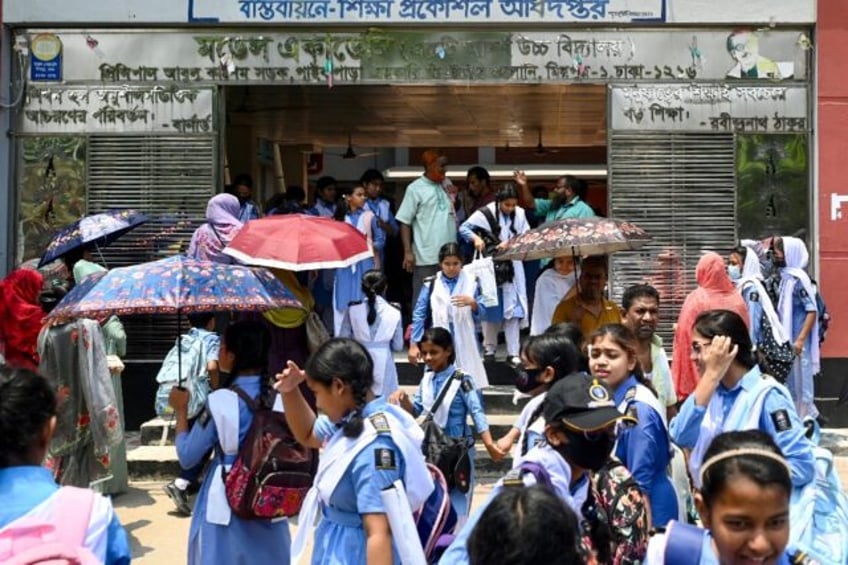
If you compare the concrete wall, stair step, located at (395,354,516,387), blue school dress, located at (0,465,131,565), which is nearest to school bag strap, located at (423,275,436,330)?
stair step, located at (395,354,516,387)

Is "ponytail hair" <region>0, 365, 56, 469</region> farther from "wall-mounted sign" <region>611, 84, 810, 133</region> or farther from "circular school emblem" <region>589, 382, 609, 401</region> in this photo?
"wall-mounted sign" <region>611, 84, 810, 133</region>

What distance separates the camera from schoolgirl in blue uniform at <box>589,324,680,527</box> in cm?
430

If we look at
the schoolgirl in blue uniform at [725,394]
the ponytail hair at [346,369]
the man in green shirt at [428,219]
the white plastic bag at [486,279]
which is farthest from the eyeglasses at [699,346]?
the man in green shirt at [428,219]

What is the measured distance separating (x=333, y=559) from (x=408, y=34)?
7.71 meters

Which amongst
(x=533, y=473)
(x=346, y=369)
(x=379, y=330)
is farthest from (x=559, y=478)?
(x=379, y=330)

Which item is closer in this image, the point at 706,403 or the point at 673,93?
the point at 706,403

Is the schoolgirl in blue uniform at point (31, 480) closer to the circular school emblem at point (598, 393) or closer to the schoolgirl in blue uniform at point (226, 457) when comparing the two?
the circular school emblem at point (598, 393)

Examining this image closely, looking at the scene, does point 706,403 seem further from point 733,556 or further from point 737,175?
point 737,175

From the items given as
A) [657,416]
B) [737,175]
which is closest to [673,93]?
[737,175]

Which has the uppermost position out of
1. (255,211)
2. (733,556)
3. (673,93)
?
(673,93)

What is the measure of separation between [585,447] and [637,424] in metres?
0.95

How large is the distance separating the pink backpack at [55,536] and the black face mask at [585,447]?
135cm

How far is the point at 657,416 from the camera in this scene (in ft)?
14.4

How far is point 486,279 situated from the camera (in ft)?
32.7
